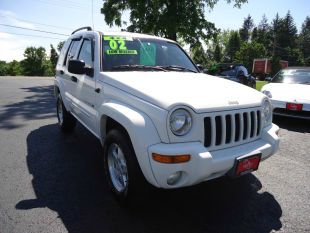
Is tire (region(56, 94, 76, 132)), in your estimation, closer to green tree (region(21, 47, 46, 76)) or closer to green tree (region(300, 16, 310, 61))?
green tree (region(21, 47, 46, 76))

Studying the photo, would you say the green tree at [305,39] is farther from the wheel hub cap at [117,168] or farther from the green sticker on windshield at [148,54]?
the wheel hub cap at [117,168]

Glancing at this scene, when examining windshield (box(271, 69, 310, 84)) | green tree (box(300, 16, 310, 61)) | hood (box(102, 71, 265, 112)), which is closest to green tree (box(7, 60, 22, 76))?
green tree (box(300, 16, 310, 61))

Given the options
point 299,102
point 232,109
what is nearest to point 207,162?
point 232,109

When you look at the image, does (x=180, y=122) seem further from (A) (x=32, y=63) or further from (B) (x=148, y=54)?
(A) (x=32, y=63)

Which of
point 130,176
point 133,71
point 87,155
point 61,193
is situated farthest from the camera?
point 87,155

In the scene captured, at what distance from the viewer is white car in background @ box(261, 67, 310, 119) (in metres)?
6.97

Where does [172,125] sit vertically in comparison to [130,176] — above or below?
above

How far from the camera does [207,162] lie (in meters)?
2.74

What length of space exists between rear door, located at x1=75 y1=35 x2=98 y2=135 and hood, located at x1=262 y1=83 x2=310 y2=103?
4.80 m

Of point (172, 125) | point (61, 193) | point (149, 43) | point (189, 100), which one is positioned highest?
point (149, 43)

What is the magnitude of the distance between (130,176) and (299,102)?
211 inches

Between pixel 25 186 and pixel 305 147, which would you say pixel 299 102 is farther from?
pixel 25 186

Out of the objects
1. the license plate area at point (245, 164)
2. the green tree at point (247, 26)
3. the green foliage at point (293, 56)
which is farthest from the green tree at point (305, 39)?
the license plate area at point (245, 164)

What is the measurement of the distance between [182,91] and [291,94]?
17.0 ft
